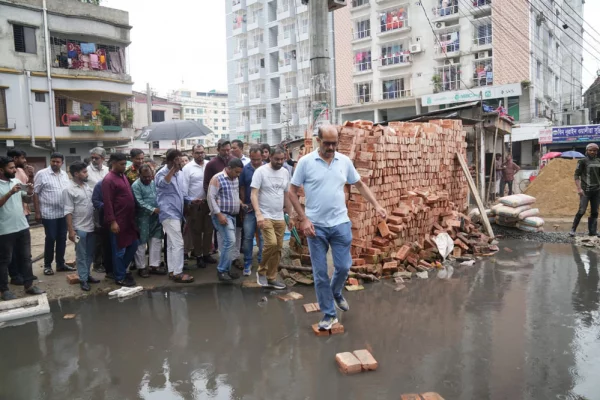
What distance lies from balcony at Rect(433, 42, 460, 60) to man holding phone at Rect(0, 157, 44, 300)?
118 ft

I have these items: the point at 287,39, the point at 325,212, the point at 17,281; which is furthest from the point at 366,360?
the point at 287,39

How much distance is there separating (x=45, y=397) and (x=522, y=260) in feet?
23.3

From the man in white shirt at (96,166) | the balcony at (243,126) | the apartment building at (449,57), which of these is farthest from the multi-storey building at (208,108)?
the man in white shirt at (96,166)

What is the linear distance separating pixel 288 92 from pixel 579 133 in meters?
30.9

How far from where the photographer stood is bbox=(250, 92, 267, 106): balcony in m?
53.5

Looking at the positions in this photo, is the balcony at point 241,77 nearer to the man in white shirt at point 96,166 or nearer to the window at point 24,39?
the window at point 24,39

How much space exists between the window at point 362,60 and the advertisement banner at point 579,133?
18.0 meters

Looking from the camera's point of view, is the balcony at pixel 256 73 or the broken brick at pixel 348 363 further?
the balcony at pixel 256 73

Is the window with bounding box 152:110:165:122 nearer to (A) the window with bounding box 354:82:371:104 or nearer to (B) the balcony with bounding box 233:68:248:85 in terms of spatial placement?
(B) the balcony with bounding box 233:68:248:85

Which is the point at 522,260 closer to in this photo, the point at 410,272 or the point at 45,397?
the point at 410,272

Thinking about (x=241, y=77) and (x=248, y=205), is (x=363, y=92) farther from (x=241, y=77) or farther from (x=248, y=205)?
(x=248, y=205)

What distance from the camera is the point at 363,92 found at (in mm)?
41281

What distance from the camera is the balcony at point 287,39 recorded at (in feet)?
163

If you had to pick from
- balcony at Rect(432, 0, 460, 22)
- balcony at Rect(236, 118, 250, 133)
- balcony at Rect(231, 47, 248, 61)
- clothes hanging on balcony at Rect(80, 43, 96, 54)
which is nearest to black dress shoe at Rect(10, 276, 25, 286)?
Result: clothes hanging on balcony at Rect(80, 43, 96, 54)
